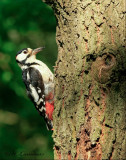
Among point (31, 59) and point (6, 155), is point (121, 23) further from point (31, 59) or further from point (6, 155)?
point (6, 155)

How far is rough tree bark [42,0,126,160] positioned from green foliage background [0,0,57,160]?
4365 mm

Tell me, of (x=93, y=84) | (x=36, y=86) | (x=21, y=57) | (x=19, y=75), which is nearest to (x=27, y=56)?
(x=21, y=57)

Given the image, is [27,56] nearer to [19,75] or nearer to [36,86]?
[36,86]

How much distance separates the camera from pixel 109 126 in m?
2.91

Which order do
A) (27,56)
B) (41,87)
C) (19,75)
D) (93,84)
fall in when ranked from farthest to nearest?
1. (19,75)
2. (27,56)
3. (41,87)
4. (93,84)

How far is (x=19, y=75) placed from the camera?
25.7 ft

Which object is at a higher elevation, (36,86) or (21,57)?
(21,57)

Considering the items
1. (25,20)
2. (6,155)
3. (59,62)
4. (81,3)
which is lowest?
(59,62)

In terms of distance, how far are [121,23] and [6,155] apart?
247 inches

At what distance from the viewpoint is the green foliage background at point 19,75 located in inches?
299

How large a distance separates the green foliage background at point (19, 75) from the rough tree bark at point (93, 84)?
4.36m

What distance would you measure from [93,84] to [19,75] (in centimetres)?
501

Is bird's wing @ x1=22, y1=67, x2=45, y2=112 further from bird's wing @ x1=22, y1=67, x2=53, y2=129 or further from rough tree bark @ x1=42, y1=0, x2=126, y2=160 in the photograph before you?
rough tree bark @ x1=42, y1=0, x2=126, y2=160

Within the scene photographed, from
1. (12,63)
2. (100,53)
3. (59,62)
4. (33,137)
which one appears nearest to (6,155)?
(33,137)
